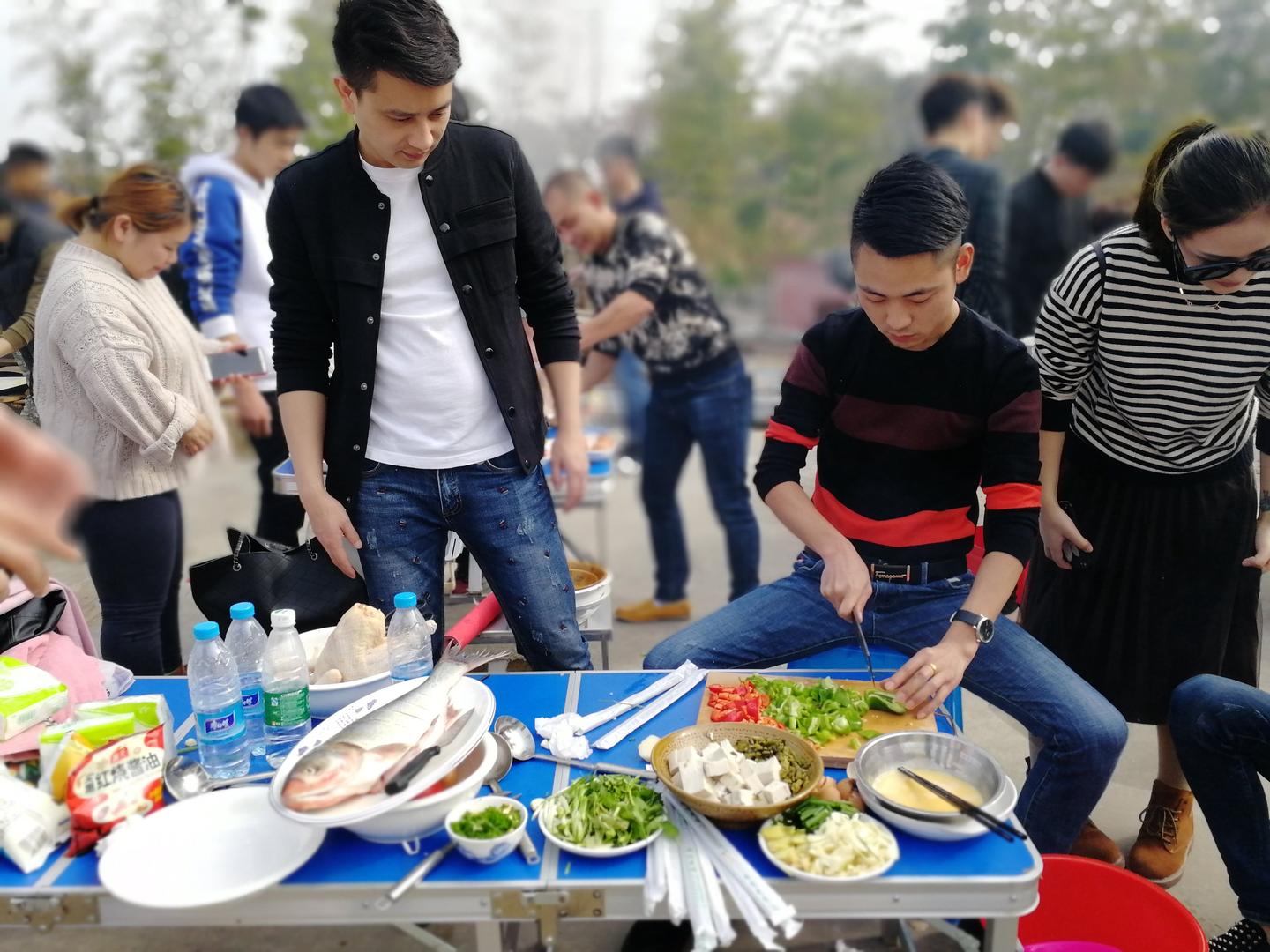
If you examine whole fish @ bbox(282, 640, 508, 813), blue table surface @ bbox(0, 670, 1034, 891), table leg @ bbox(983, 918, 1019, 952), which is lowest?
table leg @ bbox(983, 918, 1019, 952)

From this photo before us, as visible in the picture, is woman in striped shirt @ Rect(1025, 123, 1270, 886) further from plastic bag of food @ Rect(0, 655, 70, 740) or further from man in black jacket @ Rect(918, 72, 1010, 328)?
plastic bag of food @ Rect(0, 655, 70, 740)

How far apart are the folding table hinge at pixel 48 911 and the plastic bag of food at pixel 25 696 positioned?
379 millimetres

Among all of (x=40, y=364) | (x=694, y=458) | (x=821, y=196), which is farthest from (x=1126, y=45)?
(x=40, y=364)

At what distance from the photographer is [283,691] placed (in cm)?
161

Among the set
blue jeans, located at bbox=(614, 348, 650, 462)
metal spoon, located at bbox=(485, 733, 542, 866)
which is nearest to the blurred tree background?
blue jeans, located at bbox=(614, 348, 650, 462)

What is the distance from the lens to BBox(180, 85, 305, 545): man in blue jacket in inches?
133

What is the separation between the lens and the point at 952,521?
206cm

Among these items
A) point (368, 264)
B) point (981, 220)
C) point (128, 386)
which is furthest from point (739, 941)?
point (981, 220)

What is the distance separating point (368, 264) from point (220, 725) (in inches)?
37.5

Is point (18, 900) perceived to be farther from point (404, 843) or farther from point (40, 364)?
point (40, 364)

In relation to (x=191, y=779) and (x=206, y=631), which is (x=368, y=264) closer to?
(x=206, y=631)

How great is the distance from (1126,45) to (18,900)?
33.2 ft

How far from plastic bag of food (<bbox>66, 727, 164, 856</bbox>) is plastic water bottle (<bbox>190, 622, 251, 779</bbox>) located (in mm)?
73

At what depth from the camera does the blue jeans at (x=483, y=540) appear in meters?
2.08
